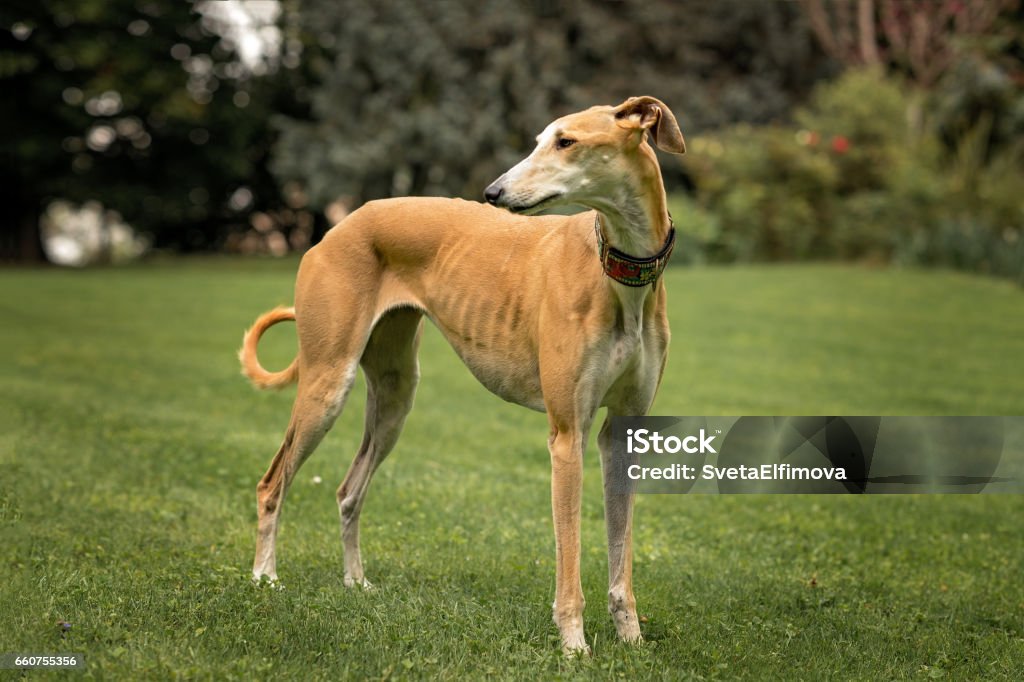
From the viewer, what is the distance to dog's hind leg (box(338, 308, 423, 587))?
5469 mm

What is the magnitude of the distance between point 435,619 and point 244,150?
81.9 feet

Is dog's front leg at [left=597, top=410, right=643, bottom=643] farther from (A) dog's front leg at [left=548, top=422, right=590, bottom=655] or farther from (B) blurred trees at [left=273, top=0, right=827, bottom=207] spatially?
(B) blurred trees at [left=273, top=0, right=827, bottom=207]

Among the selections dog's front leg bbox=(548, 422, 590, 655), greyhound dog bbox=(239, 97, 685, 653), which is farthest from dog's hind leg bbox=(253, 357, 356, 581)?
dog's front leg bbox=(548, 422, 590, 655)

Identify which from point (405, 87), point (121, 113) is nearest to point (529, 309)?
point (405, 87)

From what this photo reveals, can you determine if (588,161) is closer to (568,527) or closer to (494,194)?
(494,194)

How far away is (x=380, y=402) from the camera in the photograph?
5.56 m

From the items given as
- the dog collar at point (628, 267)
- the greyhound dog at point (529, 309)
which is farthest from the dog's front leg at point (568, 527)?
the dog collar at point (628, 267)

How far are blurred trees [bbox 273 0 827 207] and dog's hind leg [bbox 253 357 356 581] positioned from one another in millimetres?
20710

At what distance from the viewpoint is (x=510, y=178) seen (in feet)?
13.2

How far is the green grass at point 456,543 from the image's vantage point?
14.8 ft

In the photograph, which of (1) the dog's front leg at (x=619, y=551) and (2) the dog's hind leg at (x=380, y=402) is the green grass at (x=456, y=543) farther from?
(2) the dog's hind leg at (x=380, y=402)

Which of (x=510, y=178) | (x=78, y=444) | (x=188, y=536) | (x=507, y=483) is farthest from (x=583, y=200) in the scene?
(x=78, y=444)

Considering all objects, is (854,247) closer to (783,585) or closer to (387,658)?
(783,585)

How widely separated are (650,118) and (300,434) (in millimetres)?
2219
